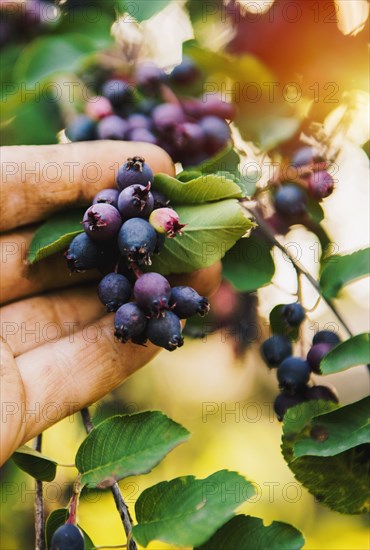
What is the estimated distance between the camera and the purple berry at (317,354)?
1191 millimetres

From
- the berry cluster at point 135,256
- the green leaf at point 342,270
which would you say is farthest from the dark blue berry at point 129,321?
the green leaf at point 342,270

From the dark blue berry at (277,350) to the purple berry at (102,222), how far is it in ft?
1.47

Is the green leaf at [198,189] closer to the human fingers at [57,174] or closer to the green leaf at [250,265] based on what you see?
the human fingers at [57,174]

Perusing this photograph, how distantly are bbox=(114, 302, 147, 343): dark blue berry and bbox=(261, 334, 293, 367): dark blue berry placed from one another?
383 mm

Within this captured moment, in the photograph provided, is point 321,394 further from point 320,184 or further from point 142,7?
point 142,7

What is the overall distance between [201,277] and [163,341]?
11.8 inches

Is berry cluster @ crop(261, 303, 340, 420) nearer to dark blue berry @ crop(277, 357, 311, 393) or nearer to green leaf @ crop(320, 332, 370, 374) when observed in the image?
dark blue berry @ crop(277, 357, 311, 393)

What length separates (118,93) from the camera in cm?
137

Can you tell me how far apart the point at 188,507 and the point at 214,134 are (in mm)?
706

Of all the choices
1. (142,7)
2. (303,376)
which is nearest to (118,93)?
(142,7)

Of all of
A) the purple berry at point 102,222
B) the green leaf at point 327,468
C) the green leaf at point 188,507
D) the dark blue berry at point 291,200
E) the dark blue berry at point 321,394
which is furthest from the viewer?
the dark blue berry at point 291,200

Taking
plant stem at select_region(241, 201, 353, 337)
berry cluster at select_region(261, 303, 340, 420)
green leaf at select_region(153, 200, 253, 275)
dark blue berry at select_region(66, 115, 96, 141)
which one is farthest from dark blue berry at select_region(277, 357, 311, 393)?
dark blue berry at select_region(66, 115, 96, 141)

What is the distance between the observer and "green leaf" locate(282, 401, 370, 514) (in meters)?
1.07

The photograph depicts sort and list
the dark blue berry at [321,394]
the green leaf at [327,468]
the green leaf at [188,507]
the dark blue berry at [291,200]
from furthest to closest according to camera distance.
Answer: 1. the dark blue berry at [291,200]
2. the dark blue berry at [321,394]
3. the green leaf at [327,468]
4. the green leaf at [188,507]
